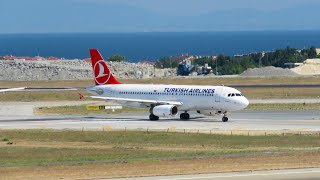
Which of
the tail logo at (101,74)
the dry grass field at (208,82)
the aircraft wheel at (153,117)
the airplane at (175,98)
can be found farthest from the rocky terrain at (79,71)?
the aircraft wheel at (153,117)

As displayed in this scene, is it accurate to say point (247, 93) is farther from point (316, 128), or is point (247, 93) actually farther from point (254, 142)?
point (254, 142)

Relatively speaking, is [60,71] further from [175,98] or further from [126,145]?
[126,145]

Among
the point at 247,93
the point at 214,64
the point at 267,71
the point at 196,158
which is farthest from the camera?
the point at 214,64

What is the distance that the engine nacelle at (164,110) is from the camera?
7669cm

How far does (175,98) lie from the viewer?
7862cm

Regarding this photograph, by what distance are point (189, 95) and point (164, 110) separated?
9.52 feet

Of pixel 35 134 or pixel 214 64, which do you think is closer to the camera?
pixel 35 134

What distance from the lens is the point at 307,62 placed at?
558ft

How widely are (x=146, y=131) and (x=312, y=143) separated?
15.6m

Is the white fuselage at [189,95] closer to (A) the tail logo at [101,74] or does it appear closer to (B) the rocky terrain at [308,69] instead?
(A) the tail logo at [101,74]

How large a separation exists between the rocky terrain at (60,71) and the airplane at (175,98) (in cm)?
7056

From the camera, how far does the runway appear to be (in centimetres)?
7006

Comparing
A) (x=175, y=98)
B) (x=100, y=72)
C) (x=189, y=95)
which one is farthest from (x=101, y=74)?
(x=189, y=95)

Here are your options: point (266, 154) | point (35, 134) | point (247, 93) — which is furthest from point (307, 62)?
point (266, 154)
